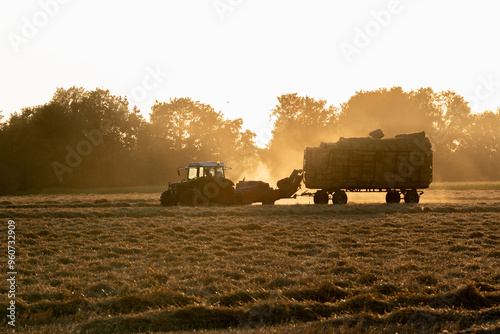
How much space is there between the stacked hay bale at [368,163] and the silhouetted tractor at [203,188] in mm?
5820

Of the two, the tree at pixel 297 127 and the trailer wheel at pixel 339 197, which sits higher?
the tree at pixel 297 127

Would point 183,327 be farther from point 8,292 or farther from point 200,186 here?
point 200,186

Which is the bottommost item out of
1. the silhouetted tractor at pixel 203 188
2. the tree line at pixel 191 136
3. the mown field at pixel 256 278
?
the mown field at pixel 256 278

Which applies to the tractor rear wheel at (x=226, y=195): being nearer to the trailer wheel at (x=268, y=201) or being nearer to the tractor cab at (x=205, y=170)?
the tractor cab at (x=205, y=170)

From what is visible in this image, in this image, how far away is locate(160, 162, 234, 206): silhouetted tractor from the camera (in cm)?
3178

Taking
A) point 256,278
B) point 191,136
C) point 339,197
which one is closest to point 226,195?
point 339,197

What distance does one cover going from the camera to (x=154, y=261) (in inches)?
531

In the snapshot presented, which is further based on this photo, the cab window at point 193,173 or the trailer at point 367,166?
the trailer at point 367,166

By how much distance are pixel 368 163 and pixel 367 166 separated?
7.5 inches

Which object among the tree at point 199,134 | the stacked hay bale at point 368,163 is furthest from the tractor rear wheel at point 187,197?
the tree at point 199,134

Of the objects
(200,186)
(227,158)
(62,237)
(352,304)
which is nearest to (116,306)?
(352,304)

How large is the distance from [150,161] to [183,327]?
71.5m

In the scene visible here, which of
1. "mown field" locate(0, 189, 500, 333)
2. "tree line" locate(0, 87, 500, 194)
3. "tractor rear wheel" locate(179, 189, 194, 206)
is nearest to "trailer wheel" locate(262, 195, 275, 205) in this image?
"tractor rear wheel" locate(179, 189, 194, 206)

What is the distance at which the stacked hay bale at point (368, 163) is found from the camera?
34.8 meters
